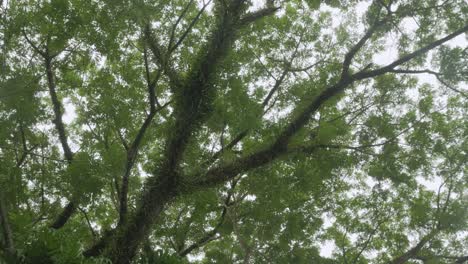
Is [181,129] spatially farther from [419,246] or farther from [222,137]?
[419,246]

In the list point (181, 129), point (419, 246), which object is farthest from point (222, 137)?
point (419, 246)

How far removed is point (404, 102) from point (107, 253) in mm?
5180

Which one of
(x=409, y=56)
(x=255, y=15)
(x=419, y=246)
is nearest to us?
(x=409, y=56)

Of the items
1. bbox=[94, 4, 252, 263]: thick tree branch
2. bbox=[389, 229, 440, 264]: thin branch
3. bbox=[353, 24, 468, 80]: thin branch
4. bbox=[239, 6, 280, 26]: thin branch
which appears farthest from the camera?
bbox=[389, 229, 440, 264]: thin branch

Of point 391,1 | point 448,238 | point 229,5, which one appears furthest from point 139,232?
point 448,238

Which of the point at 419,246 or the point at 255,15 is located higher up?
the point at 255,15

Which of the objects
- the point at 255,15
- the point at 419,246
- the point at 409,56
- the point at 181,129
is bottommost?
the point at 419,246

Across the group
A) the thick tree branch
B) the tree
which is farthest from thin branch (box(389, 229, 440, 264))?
the thick tree branch

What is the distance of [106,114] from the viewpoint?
20.6 feet

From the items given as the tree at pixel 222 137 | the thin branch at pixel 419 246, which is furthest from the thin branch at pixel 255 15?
the thin branch at pixel 419 246

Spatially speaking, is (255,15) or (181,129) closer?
(181,129)

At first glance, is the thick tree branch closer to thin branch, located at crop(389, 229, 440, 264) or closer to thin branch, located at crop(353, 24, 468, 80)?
thin branch, located at crop(353, 24, 468, 80)

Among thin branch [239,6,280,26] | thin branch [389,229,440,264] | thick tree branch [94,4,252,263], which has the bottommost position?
thin branch [389,229,440,264]

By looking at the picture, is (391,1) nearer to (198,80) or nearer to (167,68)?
(198,80)
